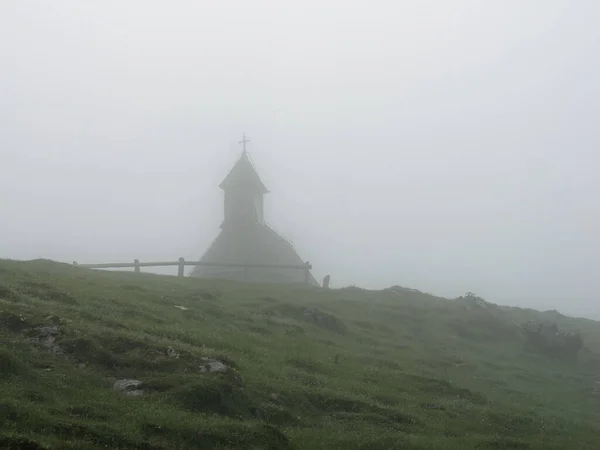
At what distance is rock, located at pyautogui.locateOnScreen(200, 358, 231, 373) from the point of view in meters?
17.9

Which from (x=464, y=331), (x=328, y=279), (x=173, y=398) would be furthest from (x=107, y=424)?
(x=328, y=279)

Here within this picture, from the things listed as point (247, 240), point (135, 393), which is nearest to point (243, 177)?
point (247, 240)

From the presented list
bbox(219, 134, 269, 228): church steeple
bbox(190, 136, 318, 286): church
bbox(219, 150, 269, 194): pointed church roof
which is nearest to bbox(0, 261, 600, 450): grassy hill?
bbox(190, 136, 318, 286): church

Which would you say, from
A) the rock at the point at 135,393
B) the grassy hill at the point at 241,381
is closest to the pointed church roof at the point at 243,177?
the grassy hill at the point at 241,381

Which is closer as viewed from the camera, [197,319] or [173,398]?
[173,398]

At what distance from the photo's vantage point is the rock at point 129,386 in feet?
51.7

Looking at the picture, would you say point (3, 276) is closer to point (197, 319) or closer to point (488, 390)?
point (197, 319)

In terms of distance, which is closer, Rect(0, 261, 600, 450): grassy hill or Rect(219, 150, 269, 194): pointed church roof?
Rect(0, 261, 600, 450): grassy hill

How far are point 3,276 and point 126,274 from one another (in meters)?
18.2

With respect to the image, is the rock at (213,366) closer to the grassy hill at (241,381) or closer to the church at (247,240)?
the grassy hill at (241,381)

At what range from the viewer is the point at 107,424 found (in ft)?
42.5

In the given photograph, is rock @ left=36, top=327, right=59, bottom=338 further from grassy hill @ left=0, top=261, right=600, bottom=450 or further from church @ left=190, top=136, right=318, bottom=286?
church @ left=190, top=136, right=318, bottom=286

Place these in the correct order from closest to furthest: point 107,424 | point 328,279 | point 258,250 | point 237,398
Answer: point 107,424 < point 237,398 < point 328,279 < point 258,250

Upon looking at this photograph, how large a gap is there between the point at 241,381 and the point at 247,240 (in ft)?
195
